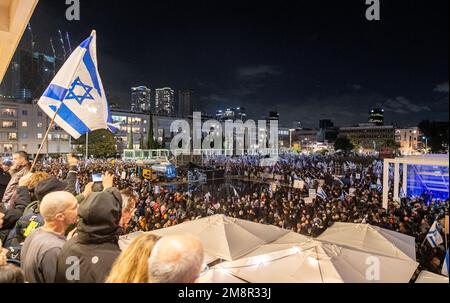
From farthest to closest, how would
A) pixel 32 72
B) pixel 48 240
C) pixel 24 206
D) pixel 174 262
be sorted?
pixel 32 72, pixel 24 206, pixel 48 240, pixel 174 262

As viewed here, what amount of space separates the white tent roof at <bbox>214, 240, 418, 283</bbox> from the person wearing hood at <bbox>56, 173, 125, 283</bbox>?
8.49 feet

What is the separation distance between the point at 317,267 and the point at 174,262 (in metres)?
3.46

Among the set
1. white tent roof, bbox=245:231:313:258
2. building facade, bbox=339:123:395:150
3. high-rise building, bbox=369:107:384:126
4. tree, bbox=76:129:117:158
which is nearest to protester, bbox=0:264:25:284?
white tent roof, bbox=245:231:313:258

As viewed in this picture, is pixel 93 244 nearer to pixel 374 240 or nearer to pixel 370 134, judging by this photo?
pixel 374 240

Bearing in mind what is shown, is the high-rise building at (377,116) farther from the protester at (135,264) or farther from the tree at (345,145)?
the protester at (135,264)

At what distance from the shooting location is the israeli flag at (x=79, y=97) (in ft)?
17.3

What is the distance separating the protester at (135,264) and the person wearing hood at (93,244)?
544 mm

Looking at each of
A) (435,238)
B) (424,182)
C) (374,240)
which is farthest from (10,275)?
(424,182)

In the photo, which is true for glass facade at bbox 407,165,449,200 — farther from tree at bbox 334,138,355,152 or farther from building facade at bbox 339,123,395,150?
building facade at bbox 339,123,395,150

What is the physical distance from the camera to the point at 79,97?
5676mm

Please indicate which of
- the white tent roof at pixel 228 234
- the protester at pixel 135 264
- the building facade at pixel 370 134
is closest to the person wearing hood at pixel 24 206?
the protester at pixel 135 264

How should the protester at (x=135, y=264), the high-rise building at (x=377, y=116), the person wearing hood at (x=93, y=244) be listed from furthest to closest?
the high-rise building at (x=377, y=116)
the person wearing hood at (x=93, y=244)
the protester at (x=135, y=264)

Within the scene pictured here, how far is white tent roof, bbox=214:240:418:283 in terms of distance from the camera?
4090 millimetres

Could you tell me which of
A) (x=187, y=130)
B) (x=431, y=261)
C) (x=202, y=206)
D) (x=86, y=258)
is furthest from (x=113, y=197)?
(x=187, y=130)
